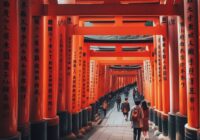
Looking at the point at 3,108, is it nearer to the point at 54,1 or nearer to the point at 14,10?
the point at 14,10

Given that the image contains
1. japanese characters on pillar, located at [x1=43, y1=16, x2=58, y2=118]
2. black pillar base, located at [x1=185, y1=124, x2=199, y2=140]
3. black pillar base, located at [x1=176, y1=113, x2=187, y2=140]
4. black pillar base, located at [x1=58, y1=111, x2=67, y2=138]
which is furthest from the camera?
black pillar base, located at [x1=58, y1=111, x2=67, y2=138]

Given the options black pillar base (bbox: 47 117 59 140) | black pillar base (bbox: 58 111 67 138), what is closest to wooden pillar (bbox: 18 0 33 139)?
black pillar base (bbox: 47 117 59 140)

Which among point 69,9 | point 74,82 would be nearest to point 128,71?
point 74,82

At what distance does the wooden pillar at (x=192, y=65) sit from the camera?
7.17 m

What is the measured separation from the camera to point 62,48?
1132cm

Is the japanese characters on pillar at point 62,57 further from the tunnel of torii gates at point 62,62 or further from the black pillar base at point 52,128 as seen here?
the black pillar base at point 52,128

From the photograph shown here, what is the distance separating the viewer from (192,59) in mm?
7328

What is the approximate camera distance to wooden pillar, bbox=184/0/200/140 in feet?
23.5

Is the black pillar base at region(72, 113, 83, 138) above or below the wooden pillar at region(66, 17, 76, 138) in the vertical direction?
below

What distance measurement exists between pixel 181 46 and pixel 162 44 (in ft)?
10.9

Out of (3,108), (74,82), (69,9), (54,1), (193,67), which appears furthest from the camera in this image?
(74,82)

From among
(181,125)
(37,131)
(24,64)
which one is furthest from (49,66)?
(181,125)

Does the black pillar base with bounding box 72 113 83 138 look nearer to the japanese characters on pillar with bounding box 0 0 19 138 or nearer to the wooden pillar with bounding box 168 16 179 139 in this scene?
the wooden pillar with bounding box 168 16 179 139

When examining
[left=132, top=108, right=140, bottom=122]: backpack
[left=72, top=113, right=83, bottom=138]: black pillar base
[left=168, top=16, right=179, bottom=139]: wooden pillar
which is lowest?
[left=72, top=113, right=83, bottom=138]: black pillar base
